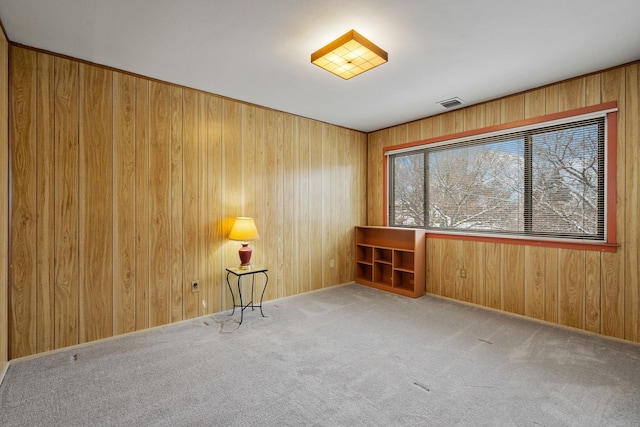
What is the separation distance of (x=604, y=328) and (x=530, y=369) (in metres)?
1.27

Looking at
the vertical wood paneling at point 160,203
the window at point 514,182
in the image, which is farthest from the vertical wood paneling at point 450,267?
the vertical wood paneling at point 160,203

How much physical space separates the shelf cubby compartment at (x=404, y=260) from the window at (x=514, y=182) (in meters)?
0.47

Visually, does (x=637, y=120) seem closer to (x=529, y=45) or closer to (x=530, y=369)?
(x=529, y=45)

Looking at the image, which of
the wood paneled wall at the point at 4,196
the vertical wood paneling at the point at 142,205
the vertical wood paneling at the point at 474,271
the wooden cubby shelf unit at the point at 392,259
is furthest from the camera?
the wooden cubby shelf unit at the point at 392,259

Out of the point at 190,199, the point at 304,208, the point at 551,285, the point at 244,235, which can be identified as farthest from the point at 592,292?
the point at 190,199

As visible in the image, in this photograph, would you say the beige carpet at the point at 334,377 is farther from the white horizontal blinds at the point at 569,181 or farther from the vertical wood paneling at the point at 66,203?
the white horizontal blinds at the point at 569,181

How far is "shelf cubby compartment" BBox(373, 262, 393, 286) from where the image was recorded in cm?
485

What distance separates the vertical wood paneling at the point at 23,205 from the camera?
247cm

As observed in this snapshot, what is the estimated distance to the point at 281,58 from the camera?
2717 millimetres

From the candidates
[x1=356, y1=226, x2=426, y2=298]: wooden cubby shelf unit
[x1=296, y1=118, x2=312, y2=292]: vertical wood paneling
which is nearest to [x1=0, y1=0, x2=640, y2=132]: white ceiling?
[x1=296, y1=118, x2=312, y2=292]: vertical wood paneling

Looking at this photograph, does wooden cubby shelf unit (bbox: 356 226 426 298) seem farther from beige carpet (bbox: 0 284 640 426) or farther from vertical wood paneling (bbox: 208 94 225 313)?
vertical wood paneling (bbox: 208 94 225 313)

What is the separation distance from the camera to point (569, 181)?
10.5 feet

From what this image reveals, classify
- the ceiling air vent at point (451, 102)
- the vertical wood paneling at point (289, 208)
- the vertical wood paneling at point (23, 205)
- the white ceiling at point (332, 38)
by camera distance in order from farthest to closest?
the vertical wood paneling at point (289, 208) → the ceiling air vent at point (451, 102) → the vertical wood paneling at point (23, 205) → the white ceiling at point (332, 38)

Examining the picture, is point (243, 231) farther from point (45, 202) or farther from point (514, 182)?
point (514, 182)
